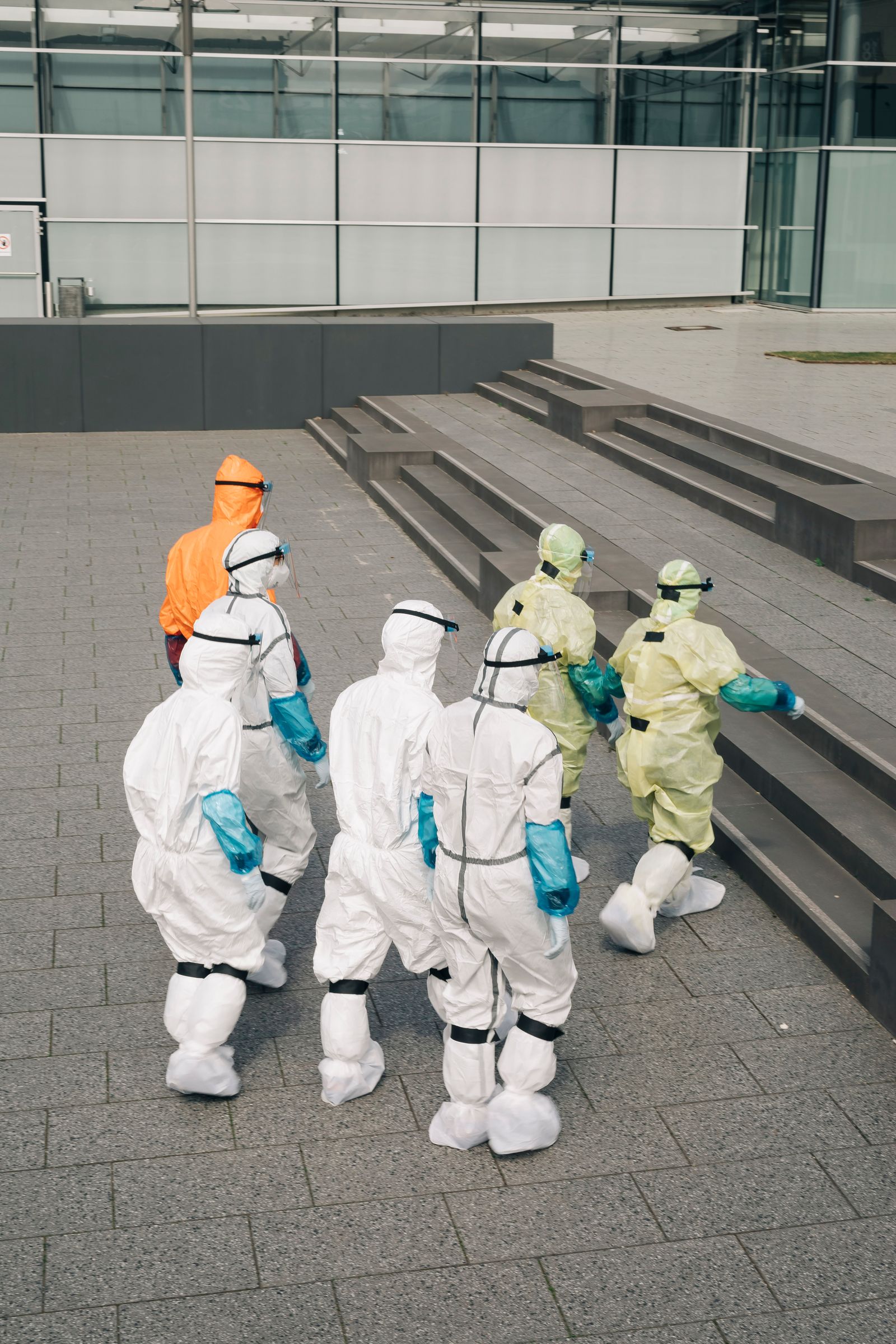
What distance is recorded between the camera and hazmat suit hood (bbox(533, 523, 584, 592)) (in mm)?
6578

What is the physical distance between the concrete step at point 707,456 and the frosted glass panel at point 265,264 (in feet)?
39.4

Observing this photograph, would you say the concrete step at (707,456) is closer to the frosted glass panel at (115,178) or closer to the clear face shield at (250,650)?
the clear face shield at (250,650)

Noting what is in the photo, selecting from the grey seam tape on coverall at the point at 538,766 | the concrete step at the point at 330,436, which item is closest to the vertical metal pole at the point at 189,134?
the concrete step at the point at 330,436

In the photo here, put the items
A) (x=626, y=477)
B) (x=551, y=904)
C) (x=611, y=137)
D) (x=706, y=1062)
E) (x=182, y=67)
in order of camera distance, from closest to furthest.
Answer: (x=551, y=904), (x=706, y=1062), (x=626, y=477), (x=182, y=67), (x=611, y=137)

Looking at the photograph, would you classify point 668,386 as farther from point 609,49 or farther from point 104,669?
point 609,49

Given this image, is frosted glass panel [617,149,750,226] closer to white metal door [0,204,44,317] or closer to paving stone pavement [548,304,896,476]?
paving stone pavement [548,304,896,476]

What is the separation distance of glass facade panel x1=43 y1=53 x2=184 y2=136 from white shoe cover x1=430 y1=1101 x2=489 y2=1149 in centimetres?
2310

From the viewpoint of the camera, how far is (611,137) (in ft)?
87.4

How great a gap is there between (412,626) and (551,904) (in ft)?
3.52

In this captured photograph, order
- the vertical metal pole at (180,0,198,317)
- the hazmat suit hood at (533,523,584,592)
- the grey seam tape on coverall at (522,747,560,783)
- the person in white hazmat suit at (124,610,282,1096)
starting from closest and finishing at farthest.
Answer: the grey seam tape on coverall at (522,747,560,783)
the person in white hazmat suit at (124,610,282,1096)
the hazmat suit hood at (533,523,584,592)
the vertical metal pole at (180,0,198,317)

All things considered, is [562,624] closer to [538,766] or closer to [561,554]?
[561,554]

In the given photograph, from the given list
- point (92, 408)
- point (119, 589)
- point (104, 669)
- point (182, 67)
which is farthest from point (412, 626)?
point (182, 67)

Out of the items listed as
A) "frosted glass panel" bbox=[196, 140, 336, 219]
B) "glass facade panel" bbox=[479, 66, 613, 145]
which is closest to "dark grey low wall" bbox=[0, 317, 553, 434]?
"frosted glass panel" bbox=[196, 140, 336, 219]

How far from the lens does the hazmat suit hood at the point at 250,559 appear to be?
19.3 feet
